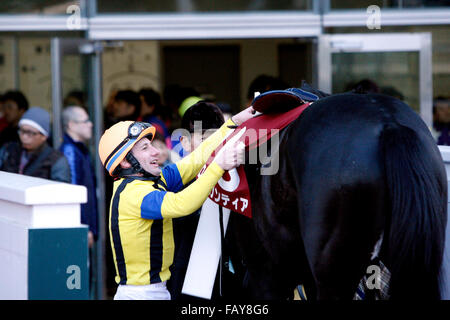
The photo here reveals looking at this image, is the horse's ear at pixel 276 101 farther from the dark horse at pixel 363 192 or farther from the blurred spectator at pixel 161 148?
the blurred spectator at pixel 161 148

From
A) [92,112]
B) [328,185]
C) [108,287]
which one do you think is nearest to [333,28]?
[92,112]

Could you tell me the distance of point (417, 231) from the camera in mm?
2191

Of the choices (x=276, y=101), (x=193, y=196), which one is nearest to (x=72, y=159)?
(x=193, y=196)

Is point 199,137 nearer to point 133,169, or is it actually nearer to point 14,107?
point 133,169

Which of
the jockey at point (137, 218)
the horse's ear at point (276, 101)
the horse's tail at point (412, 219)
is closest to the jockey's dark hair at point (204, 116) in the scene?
the jockey at point (137, 218)

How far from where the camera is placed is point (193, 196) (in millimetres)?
2768

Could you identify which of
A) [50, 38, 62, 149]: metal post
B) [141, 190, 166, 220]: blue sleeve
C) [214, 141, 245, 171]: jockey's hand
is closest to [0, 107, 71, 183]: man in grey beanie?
[50, 38, 62, 149]: metal post

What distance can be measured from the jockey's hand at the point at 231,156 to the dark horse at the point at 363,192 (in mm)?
193

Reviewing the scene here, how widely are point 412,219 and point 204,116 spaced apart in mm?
1803

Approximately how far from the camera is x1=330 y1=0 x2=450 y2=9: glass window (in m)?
6.01

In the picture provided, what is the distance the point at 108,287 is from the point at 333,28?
3276mm

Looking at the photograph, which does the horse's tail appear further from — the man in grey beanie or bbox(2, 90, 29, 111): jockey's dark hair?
bbox(2, 90, 29, 111): jockey's dark hair
